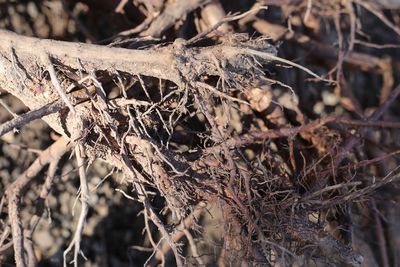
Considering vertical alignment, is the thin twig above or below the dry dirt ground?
above

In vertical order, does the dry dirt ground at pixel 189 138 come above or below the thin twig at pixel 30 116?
below

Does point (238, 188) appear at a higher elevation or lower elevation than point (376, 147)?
higher

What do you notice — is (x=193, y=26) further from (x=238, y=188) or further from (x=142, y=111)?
(x=238, y=188)

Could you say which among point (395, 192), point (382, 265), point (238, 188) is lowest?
point (382, 265)

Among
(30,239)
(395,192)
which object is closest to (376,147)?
(395,192)

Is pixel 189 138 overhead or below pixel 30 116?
below

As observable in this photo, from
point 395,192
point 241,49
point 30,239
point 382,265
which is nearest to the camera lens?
point 241,49

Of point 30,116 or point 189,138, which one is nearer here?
point 30,116

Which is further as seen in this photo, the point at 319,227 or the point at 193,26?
the point at 193,26
